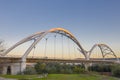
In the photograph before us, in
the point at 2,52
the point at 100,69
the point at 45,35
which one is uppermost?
the point at 45,35

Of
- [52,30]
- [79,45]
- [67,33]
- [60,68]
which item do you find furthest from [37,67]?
[79,45]

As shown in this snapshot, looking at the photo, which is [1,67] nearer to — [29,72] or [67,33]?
[29,72]

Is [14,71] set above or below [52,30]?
below

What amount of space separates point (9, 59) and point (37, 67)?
7.43 metres

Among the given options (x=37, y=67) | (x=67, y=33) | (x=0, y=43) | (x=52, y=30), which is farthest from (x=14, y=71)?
(x=67, y=33)

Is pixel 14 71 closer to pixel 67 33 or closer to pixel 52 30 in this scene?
pixel 52 30

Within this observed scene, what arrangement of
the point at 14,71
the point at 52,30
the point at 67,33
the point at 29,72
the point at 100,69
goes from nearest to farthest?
1. the point at 29,72
2. the point at 14,71
3. the point at 52,30
4. the point at 67,33
5. the point at 100,69

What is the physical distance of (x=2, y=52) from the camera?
51.3m

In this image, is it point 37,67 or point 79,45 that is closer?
point 37,67

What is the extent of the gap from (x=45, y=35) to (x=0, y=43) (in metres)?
11.9

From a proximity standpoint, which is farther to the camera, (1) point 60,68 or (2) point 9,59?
(1) point 60,68

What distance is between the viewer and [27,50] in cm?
4972

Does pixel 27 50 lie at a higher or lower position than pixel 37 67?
higher

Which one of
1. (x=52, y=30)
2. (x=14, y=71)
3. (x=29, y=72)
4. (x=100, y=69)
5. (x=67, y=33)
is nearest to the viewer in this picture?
(x=29, y=72)
